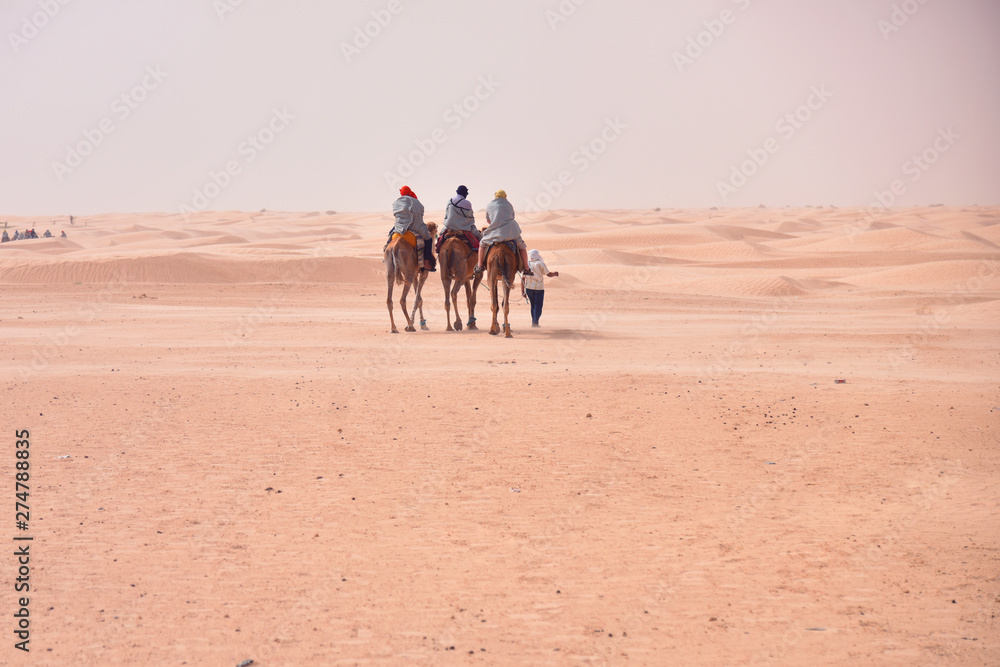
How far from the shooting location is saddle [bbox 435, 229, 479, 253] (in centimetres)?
1543

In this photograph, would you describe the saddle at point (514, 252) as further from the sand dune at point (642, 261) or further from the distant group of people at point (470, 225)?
the sand dune at point (642, 261)

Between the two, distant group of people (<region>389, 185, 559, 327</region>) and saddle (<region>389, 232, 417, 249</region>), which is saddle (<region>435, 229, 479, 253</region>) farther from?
saddle (<region>389, 232, 417, 249</region>)

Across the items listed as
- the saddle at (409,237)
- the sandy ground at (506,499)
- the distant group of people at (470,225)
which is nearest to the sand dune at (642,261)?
the distant group of people at (470,225)

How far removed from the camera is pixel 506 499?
681 cm

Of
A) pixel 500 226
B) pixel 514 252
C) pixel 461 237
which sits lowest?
pixel 514 252

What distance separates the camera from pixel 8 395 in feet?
32.4

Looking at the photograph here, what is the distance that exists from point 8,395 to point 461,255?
7.49m

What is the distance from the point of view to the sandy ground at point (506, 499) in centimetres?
471

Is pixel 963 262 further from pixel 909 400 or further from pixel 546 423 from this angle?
pixel 546 423

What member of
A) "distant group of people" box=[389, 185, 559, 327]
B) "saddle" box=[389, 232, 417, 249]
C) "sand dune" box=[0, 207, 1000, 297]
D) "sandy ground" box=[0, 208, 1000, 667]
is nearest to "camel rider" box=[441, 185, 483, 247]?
"distant group of people" box=[389, 185, 559, 327]

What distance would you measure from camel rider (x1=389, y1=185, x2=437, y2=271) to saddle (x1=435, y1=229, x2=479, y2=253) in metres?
0.26

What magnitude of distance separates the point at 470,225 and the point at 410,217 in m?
1.02

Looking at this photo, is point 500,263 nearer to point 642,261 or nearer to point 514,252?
point 514,252

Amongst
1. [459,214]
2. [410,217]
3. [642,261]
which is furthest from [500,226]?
[642,261]
